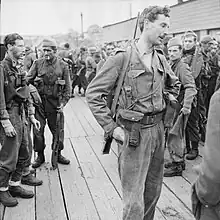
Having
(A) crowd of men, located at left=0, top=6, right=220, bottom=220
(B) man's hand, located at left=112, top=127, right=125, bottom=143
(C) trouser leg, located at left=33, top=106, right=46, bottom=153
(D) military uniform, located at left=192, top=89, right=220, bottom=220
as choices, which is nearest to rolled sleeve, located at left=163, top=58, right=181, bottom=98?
(A) crowd of men, located at left=0, top=6, right=220, bottom=220

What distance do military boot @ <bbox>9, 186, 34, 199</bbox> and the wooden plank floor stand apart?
0.06 meters

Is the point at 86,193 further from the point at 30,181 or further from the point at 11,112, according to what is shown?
the point at 11,112

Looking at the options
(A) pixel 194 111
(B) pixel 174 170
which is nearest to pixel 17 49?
(B) pixel 174 170

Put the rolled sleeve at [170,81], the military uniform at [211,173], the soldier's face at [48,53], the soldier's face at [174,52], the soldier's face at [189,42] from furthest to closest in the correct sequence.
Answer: the soldier's face at [189,42] → the soldier's face at [48,53] → the soldier's face at [174,52] → the rolled sleeve at [170,81] → the military uniform at [211,173]

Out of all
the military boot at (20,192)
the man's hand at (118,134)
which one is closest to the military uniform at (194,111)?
the military boot at (20,192)

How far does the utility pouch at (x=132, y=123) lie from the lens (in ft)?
8.61

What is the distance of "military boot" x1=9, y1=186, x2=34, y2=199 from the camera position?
13.4ft

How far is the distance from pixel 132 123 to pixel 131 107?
127mm

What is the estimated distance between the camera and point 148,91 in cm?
268

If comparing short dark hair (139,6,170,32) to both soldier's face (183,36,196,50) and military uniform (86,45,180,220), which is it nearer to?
military uniform (86,45,180,220)

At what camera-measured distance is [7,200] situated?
3.90m

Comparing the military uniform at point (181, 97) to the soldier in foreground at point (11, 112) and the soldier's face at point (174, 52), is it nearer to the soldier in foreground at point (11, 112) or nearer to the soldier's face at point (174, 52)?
the soldier's face at point (174, 52)

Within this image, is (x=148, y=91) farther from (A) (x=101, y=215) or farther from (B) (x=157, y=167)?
(A) (x=101, y=215)

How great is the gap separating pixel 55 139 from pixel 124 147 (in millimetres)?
2566
